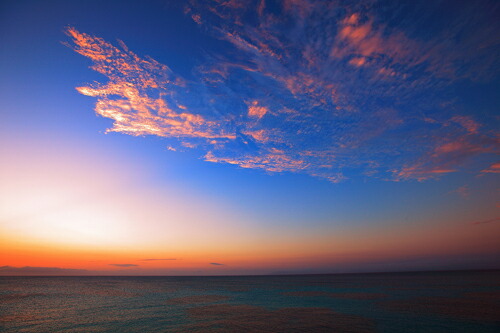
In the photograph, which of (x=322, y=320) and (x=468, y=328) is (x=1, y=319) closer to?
(x=322, y=320)

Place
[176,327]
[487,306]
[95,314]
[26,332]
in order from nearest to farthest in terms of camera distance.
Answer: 1. [26,332]
2. [176,327]
3. [95,314]
4. [487,306]

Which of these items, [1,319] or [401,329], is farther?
[1,319]

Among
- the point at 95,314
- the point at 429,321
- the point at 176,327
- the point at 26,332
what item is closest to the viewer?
the point at 26,332

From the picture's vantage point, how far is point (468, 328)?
82.3 feet

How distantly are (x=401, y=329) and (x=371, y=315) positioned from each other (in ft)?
23.1

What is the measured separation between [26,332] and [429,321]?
4388cm

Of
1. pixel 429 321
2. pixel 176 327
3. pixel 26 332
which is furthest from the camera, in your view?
pixel 429 321

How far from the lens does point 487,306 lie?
36062 millimetres

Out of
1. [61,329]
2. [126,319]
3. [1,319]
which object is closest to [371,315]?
[126,319]

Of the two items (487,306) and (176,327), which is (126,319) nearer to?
(176,327)

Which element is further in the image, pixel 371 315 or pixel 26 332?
pixel 371 315

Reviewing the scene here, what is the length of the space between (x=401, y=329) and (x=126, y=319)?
1252 inches

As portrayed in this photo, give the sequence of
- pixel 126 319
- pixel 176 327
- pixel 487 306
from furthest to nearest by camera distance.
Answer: pixel 487 306
pixel 126 319
pixel 176 327

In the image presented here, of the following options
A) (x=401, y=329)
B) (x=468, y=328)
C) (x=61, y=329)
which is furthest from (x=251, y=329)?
(x=468, y=328)
